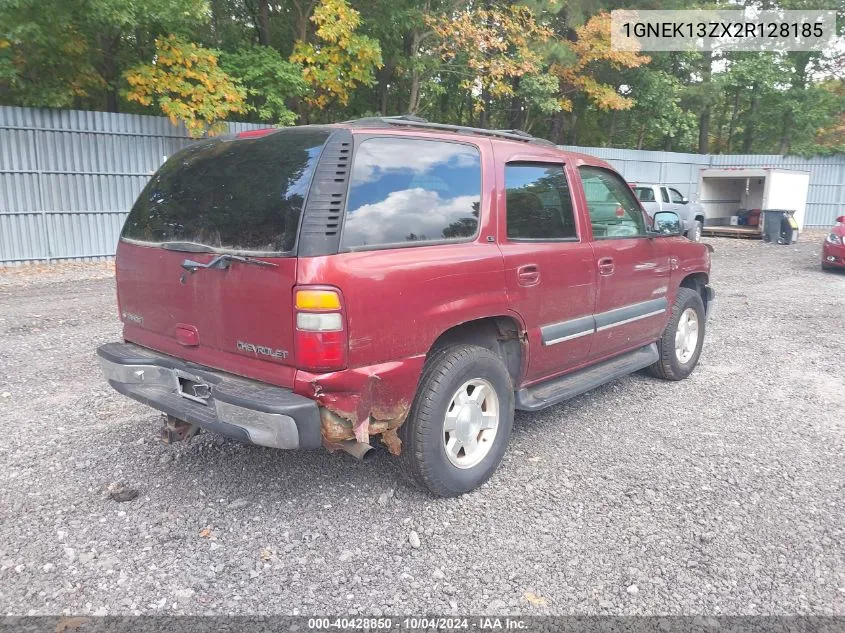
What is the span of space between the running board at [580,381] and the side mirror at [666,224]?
0.96 m

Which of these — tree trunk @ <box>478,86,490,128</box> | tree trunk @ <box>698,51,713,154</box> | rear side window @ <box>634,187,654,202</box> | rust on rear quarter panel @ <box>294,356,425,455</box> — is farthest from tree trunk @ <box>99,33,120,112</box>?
tree trunk @ <box>698,51,713,154</box>

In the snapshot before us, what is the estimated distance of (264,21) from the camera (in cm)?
1745

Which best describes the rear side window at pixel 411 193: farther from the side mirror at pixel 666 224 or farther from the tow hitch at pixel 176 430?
the side mirror at pixel 666 224

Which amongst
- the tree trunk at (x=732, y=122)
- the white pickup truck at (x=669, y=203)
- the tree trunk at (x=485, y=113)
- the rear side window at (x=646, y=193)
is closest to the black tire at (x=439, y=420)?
the white pickup truck at (x=669, y=203)

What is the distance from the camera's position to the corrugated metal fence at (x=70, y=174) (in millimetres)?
11625

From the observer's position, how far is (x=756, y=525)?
3348 mm

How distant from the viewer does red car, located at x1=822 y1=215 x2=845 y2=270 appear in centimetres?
1249

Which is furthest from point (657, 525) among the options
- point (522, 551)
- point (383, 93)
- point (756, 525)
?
point (383, 93)

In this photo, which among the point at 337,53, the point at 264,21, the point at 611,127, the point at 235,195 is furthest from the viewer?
the point at 611,127

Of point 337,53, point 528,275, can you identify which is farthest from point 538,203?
point 337,53

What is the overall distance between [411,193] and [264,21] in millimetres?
16481

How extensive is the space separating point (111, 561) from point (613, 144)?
1181 inches

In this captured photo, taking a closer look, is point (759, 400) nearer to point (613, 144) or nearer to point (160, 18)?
point (160, 18)

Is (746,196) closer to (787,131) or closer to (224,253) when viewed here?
(787,131)
